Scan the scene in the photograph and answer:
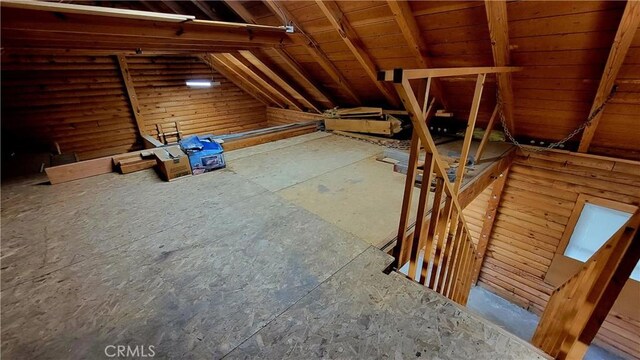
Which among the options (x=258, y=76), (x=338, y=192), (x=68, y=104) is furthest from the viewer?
(x=258, y=76)

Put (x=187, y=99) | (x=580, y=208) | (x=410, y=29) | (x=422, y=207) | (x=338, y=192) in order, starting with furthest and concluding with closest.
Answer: (x=187, y=99) → (x=580, y=208) → (x=410, y=29) → (x=338, y=192) → (x=422, y=207)

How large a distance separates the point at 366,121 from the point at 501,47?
7.25ft

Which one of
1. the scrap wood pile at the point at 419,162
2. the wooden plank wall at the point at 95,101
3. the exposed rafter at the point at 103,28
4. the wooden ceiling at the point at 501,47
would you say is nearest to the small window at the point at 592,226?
the wooden ceiling at the point at 501,47

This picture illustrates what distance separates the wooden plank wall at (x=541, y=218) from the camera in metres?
3.33

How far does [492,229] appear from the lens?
14.8ft

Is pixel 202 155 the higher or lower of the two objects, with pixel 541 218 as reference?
higher

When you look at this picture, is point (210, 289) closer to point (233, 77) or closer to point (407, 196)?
point (407, 196)

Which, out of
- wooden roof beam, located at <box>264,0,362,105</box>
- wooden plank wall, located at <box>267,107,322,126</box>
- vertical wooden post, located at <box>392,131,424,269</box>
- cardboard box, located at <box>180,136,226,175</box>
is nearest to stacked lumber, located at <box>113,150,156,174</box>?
cardboard box, located at <box>180,136,226,175</box>

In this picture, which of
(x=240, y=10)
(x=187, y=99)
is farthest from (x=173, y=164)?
(x=187, y=99)

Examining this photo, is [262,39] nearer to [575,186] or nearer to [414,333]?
[414,333]

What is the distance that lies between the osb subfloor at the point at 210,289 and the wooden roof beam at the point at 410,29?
2026 mm

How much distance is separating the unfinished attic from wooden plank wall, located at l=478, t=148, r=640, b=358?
0.03m

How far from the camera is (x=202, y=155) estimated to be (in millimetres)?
3195

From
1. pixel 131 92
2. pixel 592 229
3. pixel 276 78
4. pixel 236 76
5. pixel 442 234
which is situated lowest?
pixel 592 229
